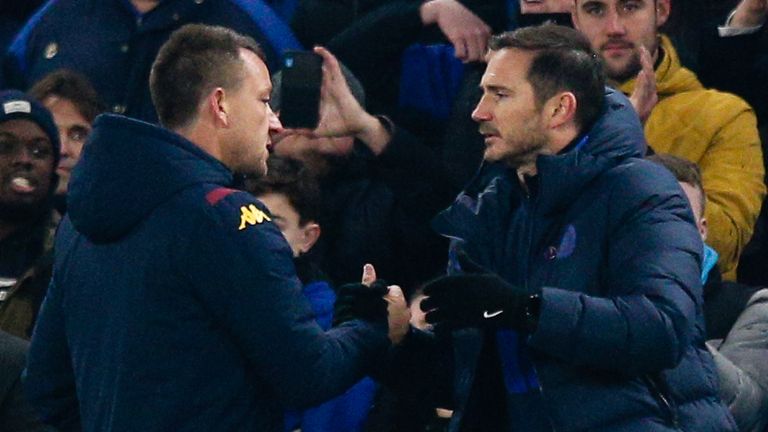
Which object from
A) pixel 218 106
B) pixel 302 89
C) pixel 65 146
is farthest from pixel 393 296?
pixel 65 146

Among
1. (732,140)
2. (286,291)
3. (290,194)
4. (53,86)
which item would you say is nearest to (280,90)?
(290,194)

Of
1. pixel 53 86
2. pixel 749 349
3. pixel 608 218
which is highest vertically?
pixel 608 218

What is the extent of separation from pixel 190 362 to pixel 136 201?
403 mm

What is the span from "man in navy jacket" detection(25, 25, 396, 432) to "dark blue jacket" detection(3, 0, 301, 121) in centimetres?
226

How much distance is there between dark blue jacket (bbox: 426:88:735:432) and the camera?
13.7 ft

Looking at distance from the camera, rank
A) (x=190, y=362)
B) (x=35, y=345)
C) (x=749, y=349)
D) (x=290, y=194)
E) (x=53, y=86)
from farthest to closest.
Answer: (x=53, y=86) < (x=290, y=194) < (x=749, y=349) < (x=35, y=345) < (x=190, y=362)

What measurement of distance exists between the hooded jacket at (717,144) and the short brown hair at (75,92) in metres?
1.92

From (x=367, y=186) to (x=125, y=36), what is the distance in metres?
1.25

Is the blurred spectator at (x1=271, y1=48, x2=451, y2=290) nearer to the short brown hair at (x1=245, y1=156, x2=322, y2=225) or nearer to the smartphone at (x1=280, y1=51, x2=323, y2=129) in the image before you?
the smartphone at (x1=280, y1=51, x2=323, y2=129)

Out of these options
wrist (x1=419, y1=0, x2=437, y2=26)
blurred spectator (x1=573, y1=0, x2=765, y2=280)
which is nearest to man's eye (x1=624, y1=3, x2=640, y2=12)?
blurred spectator (x1=573, y1=0, x2=765, y2=280)

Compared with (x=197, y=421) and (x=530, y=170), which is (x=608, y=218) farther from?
(x=197, y=421)

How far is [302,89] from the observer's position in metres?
5.86

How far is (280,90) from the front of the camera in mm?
6082

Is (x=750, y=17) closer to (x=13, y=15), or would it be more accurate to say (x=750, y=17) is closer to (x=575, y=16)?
(x=575, y=16)
